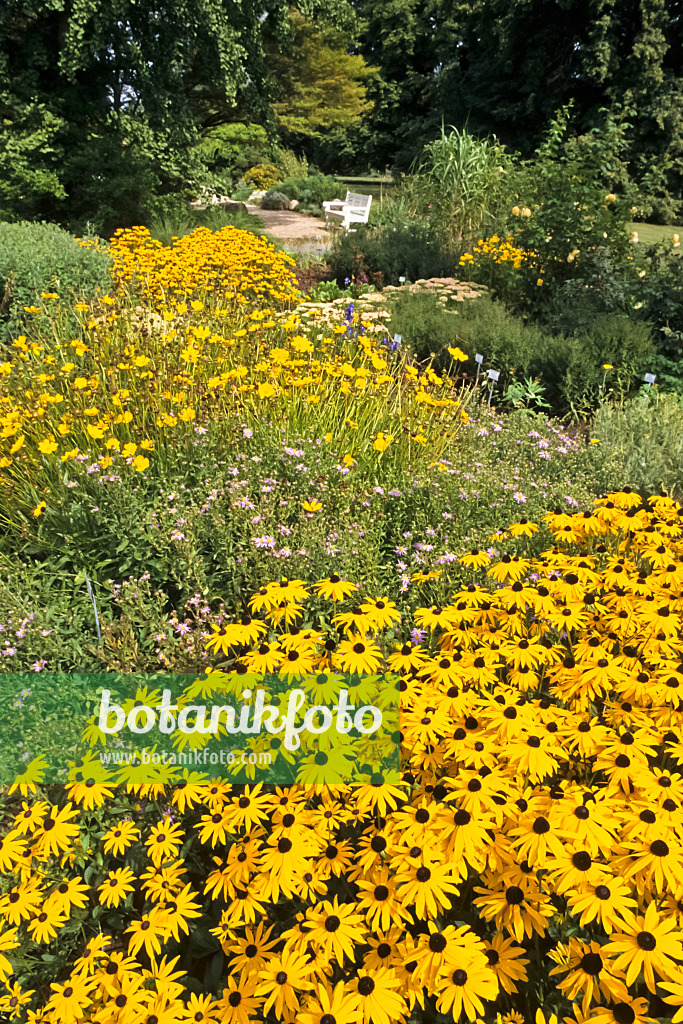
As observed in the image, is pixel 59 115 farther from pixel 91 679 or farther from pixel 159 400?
pixel 91 679

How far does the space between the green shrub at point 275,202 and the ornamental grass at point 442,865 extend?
2232cm

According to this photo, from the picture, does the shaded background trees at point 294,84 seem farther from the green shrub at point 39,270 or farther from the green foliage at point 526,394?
the green foliage at point 526,394

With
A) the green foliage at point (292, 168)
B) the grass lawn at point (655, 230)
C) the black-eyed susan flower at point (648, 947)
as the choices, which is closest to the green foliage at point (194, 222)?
the black-eyed susan flower at point (648, 947)

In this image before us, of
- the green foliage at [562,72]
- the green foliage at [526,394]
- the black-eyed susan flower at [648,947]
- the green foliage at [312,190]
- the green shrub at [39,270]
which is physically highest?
the green foliage at [562,72]

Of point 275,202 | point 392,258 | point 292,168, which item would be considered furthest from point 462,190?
point 292,168

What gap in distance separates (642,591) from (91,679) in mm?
1939

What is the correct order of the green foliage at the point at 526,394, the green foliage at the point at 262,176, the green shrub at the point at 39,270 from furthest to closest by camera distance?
the green foliage at the point at 262,176
the green shrub at the point at 39,270
the green foliage at the point at 526,394

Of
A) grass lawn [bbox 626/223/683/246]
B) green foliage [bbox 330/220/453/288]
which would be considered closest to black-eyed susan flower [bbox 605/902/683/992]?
green foliage [bbox 330/220/453/288]

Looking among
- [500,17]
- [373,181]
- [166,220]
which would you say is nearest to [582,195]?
[166,220]

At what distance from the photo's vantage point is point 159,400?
373 cm

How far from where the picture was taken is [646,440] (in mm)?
4633

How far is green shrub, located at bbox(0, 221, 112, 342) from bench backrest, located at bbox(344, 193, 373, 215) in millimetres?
9509

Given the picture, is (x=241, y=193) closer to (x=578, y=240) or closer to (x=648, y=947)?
(x=578, y=240)

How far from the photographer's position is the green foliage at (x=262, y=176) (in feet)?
82.3
